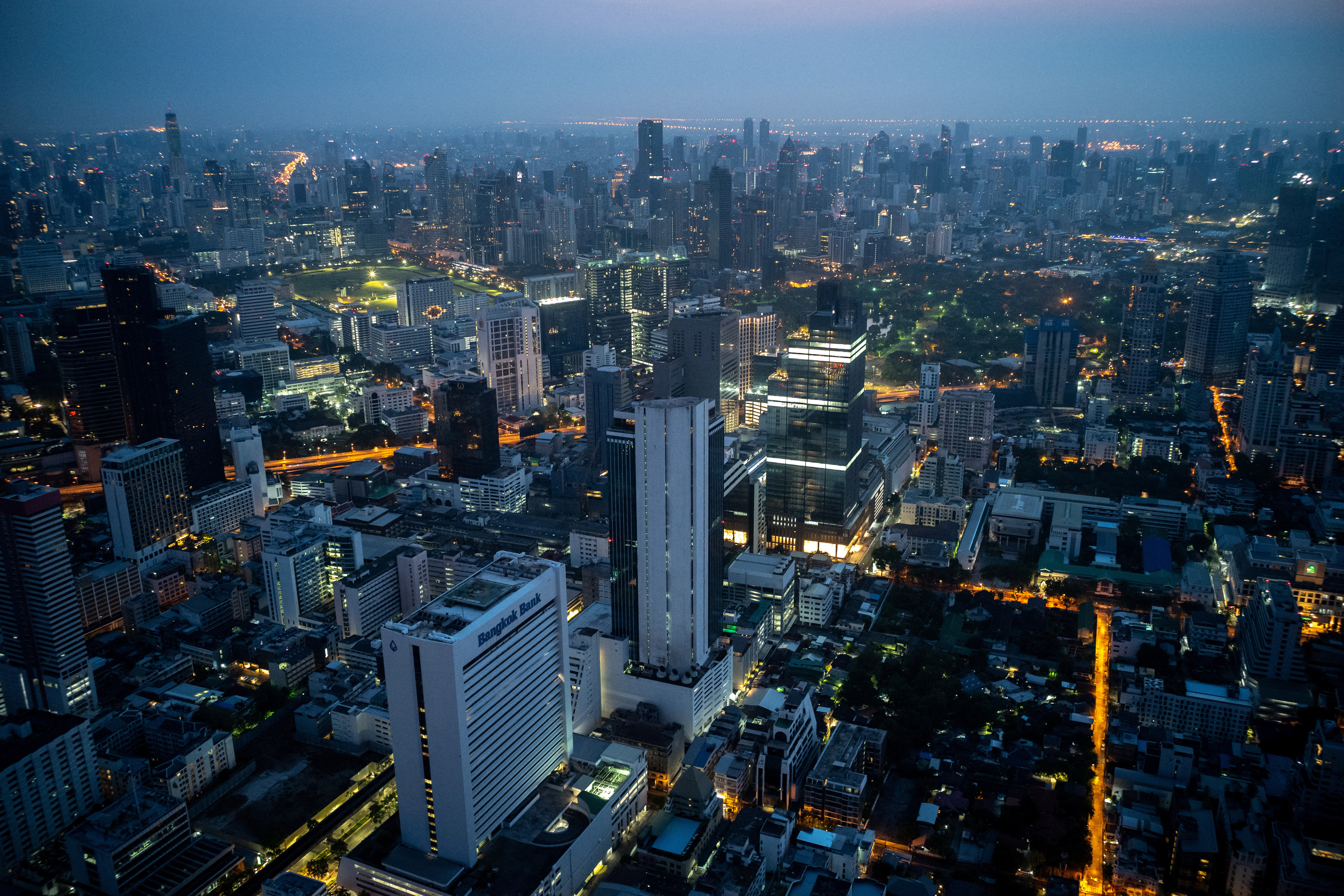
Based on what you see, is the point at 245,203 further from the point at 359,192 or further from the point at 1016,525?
the point at 1016,525

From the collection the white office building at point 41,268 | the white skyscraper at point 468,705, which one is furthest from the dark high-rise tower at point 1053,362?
the white office building at point 41,268

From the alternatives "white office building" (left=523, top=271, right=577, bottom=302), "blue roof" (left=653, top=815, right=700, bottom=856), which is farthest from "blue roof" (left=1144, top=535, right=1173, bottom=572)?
"white office building" (left=523, top=271, right=577, bottom=302)

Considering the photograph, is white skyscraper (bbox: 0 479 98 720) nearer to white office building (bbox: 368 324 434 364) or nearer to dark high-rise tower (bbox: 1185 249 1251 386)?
white office building (bbox: 368 324 434 364)

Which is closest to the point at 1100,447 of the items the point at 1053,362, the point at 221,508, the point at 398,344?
the point at 1053,362

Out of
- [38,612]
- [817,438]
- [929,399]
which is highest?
[817,438]

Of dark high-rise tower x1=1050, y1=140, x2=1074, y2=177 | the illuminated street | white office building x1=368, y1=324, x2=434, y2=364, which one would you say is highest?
dark high-rise tower x1=1050, y1=140, x2=1074, y2=177

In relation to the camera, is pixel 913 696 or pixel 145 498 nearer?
pixel 913 696
